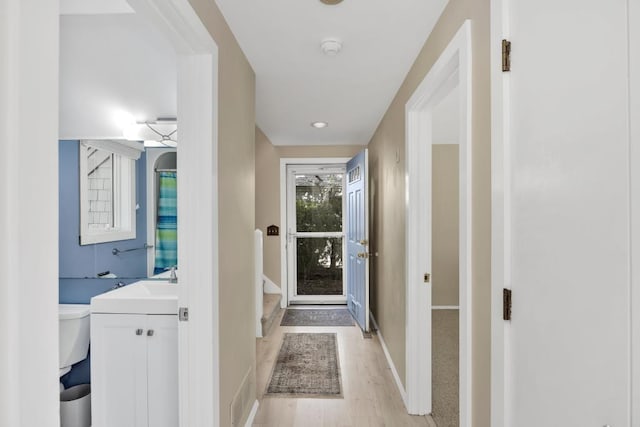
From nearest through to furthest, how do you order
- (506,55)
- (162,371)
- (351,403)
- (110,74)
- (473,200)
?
(506,55)
(473,200)
(162,371)
(110,74)
(351,403)

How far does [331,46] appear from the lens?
2.09 meters

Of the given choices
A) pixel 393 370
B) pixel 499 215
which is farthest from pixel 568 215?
pixel 393 370

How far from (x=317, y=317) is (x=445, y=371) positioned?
198 centimetres

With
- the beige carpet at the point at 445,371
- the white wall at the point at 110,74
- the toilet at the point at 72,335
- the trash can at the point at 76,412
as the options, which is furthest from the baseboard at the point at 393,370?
the white wall at the point at 110,74

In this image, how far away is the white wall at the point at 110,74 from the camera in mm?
1704

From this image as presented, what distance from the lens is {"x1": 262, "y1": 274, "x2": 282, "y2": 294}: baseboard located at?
509 centimetres

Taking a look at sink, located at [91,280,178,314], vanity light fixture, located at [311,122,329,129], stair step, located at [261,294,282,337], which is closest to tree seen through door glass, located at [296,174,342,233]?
stair step, located at [261,294,282,337]

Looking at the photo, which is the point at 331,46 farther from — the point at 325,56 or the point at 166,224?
the point at 166,224

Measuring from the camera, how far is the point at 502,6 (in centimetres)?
112

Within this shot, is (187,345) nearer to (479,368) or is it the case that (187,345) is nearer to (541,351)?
(479,368)

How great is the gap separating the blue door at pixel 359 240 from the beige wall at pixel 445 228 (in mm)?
1311

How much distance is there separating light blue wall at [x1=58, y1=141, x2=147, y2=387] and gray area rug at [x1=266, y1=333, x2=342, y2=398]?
4.37 feet

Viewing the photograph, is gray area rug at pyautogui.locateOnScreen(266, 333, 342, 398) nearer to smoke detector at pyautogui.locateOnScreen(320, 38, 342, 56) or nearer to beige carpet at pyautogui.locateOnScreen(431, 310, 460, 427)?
beige carpet at pyautogui.locateOnScreen(431, 310, 460, 427)

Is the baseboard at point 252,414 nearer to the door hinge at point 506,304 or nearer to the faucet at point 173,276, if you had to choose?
the faucet at point 173,276
